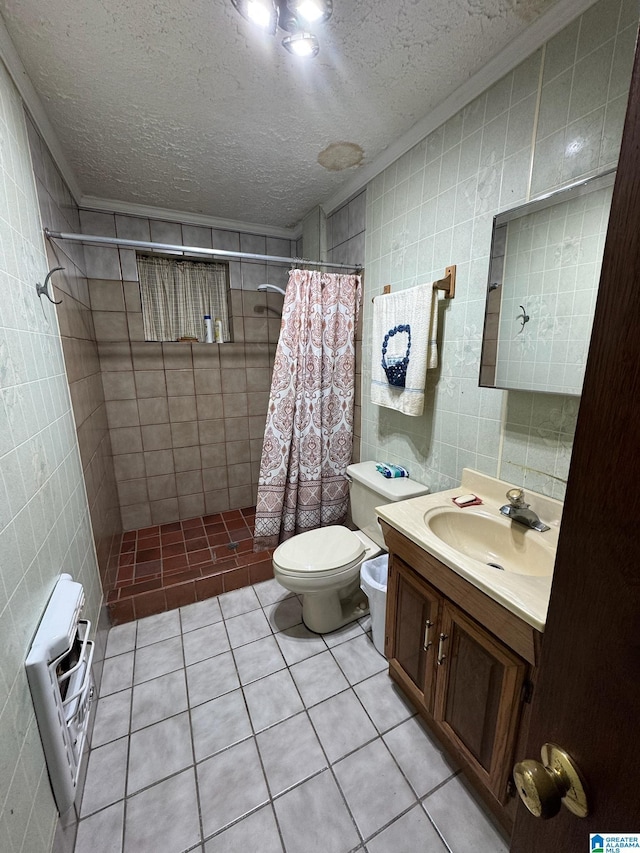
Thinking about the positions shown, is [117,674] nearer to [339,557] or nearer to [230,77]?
[339,557]

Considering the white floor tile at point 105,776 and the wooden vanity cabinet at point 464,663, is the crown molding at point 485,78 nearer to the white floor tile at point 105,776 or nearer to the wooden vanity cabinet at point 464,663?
the wooden vanity cabinet at point 464,663

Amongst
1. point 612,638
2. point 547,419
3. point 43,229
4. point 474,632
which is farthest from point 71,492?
point 547,419

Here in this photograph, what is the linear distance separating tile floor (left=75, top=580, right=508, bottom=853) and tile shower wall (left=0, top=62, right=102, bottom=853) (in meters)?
0.31

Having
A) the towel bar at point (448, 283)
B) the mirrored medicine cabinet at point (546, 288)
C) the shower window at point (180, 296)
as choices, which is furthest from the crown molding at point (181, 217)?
the mirrored medicine cabinet at point (546, 288)

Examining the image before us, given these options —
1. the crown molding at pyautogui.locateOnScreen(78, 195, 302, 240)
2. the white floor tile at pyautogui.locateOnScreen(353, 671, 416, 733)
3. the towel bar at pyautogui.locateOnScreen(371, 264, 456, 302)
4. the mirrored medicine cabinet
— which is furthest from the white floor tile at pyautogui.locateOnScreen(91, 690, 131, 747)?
the crown molding at pyautogui.locateOnScreen(78, 195, 302, 240)

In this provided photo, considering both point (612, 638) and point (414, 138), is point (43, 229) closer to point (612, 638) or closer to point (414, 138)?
point (414, 138)

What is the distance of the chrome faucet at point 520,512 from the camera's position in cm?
118

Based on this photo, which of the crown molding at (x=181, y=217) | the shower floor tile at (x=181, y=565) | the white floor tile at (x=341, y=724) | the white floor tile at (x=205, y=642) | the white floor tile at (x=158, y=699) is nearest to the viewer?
the white floor tile at (x=341, y=724)

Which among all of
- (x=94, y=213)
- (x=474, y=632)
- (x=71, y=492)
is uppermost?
(x=94, y=213)

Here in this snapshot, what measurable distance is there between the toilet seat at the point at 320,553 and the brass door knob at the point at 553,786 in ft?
3.93

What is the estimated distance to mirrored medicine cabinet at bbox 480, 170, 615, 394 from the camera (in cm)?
105

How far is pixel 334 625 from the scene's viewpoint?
5.68 feet

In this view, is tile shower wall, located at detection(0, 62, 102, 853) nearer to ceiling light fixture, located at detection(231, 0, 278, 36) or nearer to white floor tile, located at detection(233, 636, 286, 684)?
white floor tile, located at detection(233, 636, 286, 684)

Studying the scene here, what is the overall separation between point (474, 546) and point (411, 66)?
174cm
